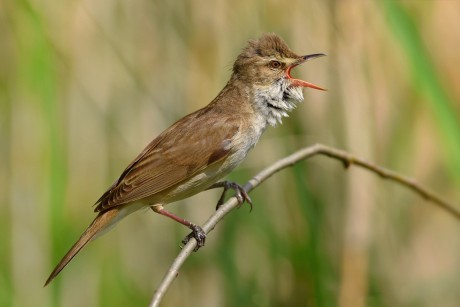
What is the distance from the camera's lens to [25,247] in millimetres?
3518

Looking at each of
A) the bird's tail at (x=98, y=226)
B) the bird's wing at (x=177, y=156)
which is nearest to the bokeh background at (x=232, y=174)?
the bird's tail at (x=98, y=226)

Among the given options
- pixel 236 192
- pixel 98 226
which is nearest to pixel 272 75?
pixel 236 192

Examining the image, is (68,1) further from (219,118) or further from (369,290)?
(369,290)

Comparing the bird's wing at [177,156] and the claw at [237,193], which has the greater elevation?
the bird's wing at [177,156]

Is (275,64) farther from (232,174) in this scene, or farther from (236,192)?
(236,192)

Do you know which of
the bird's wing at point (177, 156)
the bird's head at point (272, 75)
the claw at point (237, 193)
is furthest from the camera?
the bird's head at point (272, 75)

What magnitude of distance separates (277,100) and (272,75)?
13 centimetres

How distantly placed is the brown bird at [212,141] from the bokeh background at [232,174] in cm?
24

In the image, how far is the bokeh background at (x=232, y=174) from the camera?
3303 millimetres

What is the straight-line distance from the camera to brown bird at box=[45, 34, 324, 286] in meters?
2.97

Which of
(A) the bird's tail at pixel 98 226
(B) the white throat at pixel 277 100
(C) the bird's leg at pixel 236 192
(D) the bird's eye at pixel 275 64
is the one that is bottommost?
(A) the bird's tail at pixel 98 226

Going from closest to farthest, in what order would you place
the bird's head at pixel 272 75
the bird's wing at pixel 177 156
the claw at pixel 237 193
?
the claw at pixel 237 193 → the bird's wing at pixel 177 156 → the bird's head at pixel 272 75

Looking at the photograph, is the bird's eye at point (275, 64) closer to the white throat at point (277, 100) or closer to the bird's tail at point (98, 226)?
the white throat at point (277, 100)

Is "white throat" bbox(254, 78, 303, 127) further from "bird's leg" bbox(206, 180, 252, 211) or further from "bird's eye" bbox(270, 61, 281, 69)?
"bird's leg" bbox(206, 180, 252, 211)
